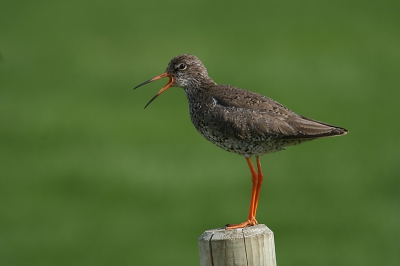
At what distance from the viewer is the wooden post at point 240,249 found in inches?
183

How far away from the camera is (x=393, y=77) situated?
19.5 metres

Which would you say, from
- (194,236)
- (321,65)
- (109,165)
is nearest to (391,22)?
(321,65)

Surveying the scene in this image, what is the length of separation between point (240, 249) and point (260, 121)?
184cm

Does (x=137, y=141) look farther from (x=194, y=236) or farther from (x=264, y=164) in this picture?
(x=194, y=236)

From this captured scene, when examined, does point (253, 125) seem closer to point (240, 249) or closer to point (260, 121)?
point (260, 121)

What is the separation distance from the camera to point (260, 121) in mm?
6258

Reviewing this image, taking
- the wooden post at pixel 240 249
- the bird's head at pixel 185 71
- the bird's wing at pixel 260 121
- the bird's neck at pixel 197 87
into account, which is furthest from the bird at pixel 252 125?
the wooden post at pixel 240 249

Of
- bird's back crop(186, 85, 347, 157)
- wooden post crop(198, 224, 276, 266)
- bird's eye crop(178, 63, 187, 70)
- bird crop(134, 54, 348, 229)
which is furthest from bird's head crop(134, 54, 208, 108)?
wooden post crop(198, 224, 276, 266)

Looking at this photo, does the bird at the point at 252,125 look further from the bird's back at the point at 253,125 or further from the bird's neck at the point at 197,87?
the bird's neck at the point at 197,87

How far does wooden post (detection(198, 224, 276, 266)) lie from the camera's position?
464 cm

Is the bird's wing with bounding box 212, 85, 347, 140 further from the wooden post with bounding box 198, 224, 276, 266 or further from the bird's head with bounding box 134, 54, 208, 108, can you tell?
the wooden post with bounding box 198, 224, 276, 266

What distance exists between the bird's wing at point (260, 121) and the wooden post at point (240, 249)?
161 cm

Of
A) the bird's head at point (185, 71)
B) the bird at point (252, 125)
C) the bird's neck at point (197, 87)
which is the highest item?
→ the bird's head at point (185, 71)

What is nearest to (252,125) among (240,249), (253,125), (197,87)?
(253,125)
